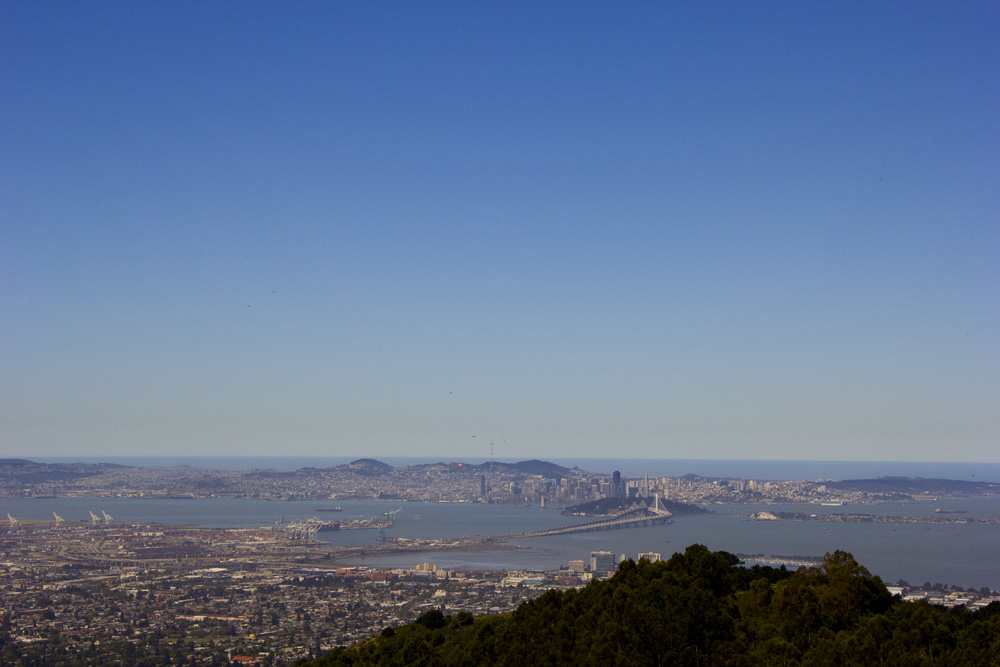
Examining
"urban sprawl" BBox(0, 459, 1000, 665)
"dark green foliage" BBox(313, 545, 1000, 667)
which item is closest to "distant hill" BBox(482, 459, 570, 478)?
"urban sprawl" BBox(0, 459, 1000, 665)

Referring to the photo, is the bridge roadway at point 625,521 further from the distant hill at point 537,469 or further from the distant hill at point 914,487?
the distant hill at point 537,469

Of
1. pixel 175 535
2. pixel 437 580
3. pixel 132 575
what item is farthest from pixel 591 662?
pixel 175 535

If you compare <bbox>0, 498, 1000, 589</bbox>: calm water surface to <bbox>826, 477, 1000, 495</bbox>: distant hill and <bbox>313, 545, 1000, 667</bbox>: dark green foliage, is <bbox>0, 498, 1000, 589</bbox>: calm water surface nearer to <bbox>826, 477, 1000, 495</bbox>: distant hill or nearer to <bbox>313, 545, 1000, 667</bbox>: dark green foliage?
<bbox>826, 477, 1000, 495</bbox>: distant hill

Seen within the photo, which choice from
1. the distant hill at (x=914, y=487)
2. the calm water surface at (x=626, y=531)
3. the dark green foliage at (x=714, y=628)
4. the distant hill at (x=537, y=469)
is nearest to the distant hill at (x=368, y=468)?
the distant hill at (x=537, y=469)

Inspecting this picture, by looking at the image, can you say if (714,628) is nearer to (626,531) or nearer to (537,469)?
(626,531)

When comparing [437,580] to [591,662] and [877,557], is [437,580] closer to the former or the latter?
[877,557]

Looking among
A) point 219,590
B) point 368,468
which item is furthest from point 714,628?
point 368,468
